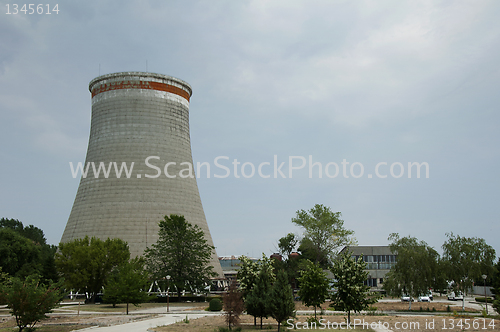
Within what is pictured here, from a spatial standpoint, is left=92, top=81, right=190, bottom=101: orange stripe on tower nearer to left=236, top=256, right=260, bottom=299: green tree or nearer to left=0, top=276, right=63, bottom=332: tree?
left=236, top=256, right=260, bottom=299: green tree

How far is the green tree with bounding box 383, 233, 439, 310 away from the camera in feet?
108

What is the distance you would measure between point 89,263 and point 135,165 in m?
11.1

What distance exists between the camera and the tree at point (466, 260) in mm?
32312

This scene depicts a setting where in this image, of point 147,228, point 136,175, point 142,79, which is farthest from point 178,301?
point 142,79

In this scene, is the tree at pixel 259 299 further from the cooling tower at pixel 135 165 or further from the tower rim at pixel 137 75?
the tower rim at pixel 137 75

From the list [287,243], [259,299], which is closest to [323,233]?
[287,243]

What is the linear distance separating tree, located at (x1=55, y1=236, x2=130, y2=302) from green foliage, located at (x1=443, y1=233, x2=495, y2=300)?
25.7 m

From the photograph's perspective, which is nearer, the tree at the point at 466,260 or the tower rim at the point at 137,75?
the tree at the point at 466,260

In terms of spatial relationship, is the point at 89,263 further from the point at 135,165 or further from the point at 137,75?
the point at 137,75

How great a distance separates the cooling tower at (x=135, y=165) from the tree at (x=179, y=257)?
4.54 meters

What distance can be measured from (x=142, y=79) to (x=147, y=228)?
16.0 metres

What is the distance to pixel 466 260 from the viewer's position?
106 feet

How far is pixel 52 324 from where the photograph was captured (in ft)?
69.8

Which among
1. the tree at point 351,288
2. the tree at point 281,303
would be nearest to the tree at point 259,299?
the tree at point 281,303
